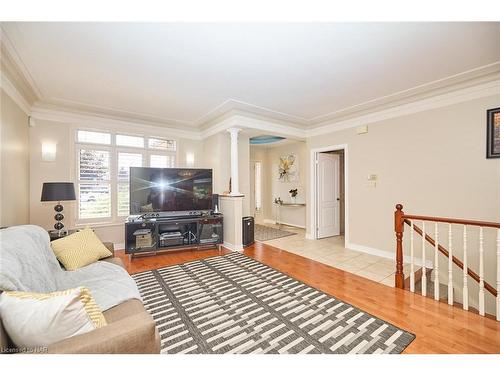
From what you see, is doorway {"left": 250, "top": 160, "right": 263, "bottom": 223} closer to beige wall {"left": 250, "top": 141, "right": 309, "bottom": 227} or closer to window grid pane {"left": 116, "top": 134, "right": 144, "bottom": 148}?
beige wall {"left": 250, "top": 141, "right": 309, "bottom": 227}

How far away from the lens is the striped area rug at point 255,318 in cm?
168

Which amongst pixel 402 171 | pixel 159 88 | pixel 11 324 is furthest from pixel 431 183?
pixel 11 324

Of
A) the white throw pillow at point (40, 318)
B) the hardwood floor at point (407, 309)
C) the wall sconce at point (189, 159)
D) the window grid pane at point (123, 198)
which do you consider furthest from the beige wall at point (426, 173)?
the window grid pane at point (123, 198)

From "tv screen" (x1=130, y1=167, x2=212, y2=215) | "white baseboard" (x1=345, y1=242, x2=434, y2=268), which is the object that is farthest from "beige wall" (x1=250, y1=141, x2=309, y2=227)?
"tv screen" (x1=130, y1=167, x2=212, y2=215)

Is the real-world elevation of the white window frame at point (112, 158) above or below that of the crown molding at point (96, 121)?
below

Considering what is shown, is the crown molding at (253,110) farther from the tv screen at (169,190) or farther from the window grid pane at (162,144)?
the tv screen at (169,190)

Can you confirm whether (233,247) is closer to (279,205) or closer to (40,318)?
(279,205)

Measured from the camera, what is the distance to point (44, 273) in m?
1.58

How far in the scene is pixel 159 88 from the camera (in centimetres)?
310

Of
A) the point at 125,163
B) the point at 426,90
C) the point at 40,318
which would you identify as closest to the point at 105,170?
the point at 125,163

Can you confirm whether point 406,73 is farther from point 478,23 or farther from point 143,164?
point 143,164

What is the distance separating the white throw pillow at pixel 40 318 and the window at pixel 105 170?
141 inches

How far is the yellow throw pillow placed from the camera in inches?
82.2

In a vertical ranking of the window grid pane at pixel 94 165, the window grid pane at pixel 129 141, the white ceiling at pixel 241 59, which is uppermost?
the white ceiling at pixel 241 59
